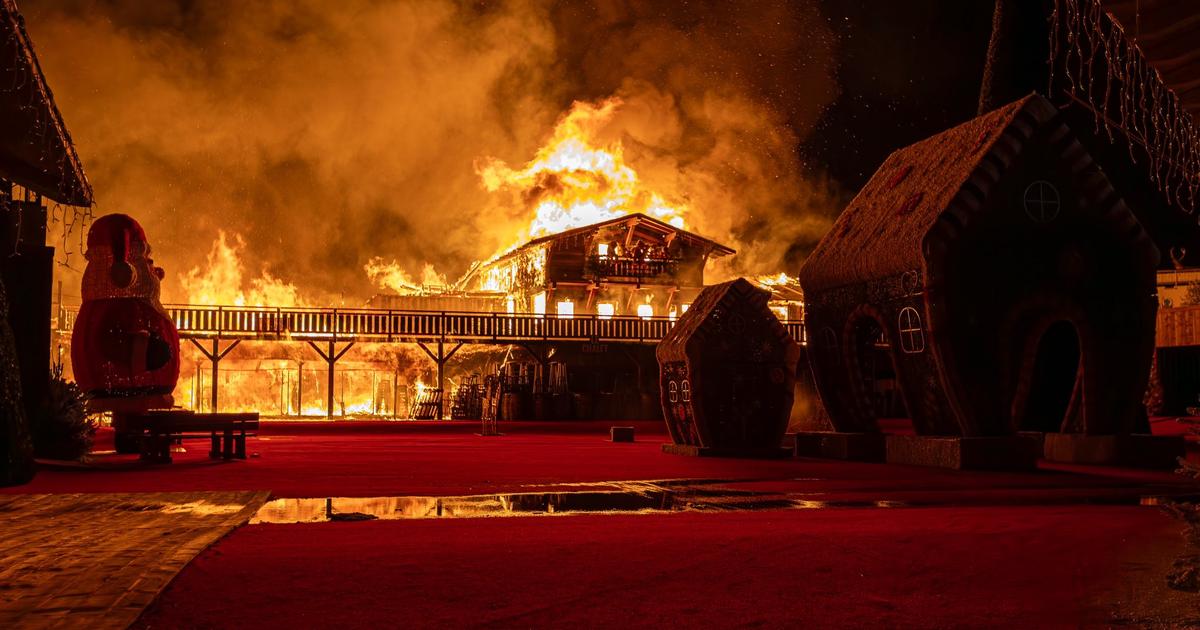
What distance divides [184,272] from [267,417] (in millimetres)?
22043

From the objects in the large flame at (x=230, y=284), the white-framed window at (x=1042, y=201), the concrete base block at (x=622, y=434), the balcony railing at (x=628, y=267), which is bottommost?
the concrete base block at (x=622, y=434)

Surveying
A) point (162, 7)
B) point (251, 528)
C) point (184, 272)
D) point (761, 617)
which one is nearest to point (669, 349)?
point (251, 528)

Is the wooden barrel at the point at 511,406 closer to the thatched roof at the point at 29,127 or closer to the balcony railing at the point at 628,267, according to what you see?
the balcony railing at the point at 628,267

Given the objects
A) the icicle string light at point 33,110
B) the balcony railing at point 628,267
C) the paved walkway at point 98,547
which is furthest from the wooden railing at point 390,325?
the paved walkway at point 98,547

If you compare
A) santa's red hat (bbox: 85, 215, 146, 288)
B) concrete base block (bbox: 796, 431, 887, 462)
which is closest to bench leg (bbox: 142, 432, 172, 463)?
santa's red hat (bbox: 85, 215, 146, 288)

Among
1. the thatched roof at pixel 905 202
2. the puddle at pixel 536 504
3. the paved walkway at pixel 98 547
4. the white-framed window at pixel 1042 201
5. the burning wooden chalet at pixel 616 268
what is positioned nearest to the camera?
the paved walkway at pixel 98 547

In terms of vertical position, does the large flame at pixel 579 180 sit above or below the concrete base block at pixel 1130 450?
above

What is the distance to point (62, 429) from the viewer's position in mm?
15219

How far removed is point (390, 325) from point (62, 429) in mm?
22844

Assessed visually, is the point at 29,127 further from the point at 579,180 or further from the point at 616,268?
the point at 579,180

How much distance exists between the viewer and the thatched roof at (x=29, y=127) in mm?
14366

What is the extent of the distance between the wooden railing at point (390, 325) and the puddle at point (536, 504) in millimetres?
24295

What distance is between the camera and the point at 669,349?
17.9m

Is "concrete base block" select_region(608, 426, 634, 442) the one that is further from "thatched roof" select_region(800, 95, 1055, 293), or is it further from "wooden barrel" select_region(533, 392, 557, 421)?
"wooden barrel" select_region(533, 392, 557, 421)
